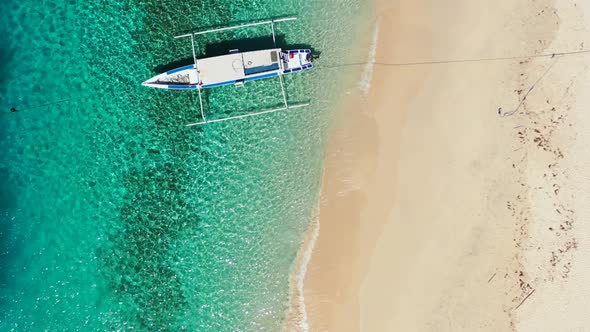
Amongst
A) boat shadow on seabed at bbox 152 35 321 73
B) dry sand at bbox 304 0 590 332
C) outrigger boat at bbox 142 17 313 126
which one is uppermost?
boat shadow on seabed at bbox 152 35 321 73

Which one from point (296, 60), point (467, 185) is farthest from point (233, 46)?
point (467, 185)

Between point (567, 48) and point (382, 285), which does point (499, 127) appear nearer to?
point (567, 48)

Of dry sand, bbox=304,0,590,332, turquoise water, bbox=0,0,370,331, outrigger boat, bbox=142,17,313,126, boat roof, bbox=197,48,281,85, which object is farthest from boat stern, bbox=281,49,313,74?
dry sand, bbox=304,0,590,332

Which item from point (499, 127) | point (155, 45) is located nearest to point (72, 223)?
point (155, 45)

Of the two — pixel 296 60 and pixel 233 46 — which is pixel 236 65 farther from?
pixel 296 60

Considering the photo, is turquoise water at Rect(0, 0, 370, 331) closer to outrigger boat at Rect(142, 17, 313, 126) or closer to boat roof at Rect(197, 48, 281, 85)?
outrigger boat at Rect(142, 17, 313, 126)

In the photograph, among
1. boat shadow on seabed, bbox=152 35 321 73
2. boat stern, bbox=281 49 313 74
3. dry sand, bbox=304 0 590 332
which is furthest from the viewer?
boat shadow on seabed, bbox=152 35 321 73

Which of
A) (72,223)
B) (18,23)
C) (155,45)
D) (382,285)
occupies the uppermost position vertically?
(18,23)
